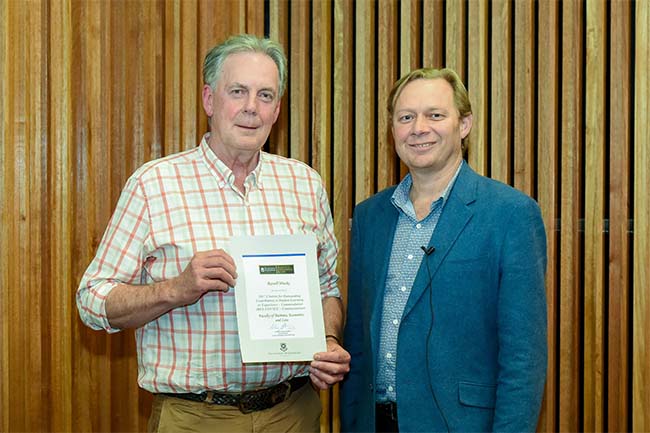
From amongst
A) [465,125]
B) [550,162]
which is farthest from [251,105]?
[550,162]

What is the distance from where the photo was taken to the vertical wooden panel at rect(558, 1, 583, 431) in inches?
140

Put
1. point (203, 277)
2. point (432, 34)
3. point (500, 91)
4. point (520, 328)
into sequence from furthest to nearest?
point (432, 34) < point (500, 91) < point (520, 328) < point (203, 277)

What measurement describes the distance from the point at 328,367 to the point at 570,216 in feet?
5.78

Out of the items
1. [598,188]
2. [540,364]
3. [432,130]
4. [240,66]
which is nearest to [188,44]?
[240,66]

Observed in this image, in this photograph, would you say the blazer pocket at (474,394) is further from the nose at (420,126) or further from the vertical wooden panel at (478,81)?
the vertical wooden panel at (478,81)

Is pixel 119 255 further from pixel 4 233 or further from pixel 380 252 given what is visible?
pixel 4 233

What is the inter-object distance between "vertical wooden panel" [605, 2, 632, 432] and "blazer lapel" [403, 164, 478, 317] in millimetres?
1375

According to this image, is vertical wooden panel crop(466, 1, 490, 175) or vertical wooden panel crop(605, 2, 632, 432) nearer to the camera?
vertical wooden panel crop(605, 2, 632, 432)

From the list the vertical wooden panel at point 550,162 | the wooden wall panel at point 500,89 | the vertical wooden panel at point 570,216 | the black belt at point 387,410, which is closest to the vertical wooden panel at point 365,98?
the wooden wall panel at point 500,89

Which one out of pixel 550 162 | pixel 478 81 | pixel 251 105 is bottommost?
pixel 550 162

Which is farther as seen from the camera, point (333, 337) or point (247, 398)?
point (333, 337)

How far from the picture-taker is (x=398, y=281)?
246cm

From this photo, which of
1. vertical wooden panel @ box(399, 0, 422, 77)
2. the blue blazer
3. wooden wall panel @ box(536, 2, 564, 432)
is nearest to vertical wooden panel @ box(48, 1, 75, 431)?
vertical wooden panel @ box(399, 0, 422, 77)

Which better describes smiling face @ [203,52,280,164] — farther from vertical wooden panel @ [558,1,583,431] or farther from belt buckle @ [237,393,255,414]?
vertical wooden panel @ [558,1,583,431]
